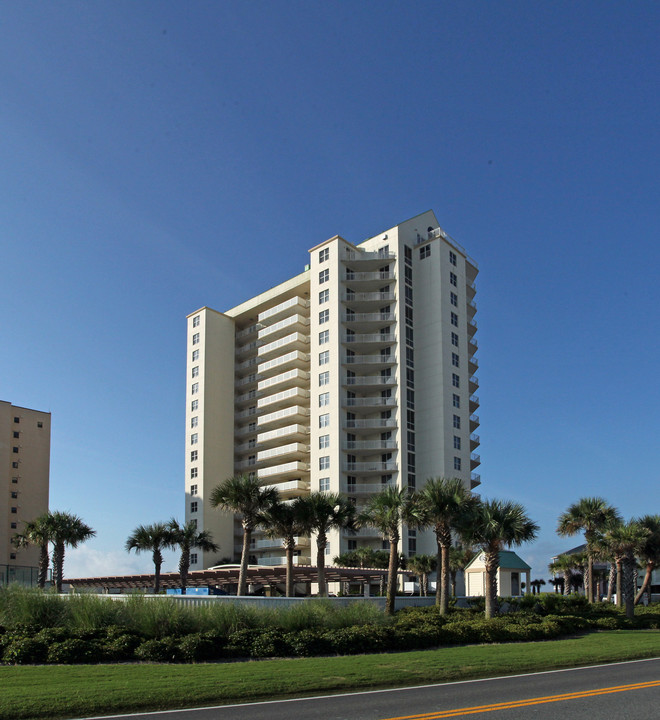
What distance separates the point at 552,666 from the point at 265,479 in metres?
74.4

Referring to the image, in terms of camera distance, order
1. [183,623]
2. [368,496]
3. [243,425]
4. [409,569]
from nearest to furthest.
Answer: [183,623], [409,569], [368,496], [243,425]

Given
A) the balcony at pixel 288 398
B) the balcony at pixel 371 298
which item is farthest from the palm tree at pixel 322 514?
the balcony at pixel 371 298

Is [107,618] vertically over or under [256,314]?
under

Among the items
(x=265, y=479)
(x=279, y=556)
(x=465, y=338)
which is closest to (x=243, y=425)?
(x=265, y=479)

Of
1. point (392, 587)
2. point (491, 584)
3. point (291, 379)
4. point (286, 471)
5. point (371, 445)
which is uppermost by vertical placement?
point (291, 379)

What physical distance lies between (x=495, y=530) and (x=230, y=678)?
2516 cm

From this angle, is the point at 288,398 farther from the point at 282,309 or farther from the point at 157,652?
the point at 157,652

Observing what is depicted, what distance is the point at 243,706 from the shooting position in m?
15.2

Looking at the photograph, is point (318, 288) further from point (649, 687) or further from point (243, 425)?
point (649, 687)

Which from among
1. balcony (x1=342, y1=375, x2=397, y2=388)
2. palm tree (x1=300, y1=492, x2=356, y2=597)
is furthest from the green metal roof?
balcony (x1=342, y1=375, x2=397, y2=388)

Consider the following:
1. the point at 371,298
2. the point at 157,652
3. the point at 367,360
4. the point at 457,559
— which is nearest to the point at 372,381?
the point at 367,360

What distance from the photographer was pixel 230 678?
1764 cm

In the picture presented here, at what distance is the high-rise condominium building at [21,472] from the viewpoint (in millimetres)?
102438

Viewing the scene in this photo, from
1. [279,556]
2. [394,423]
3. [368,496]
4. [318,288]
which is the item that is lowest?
[279,556]
